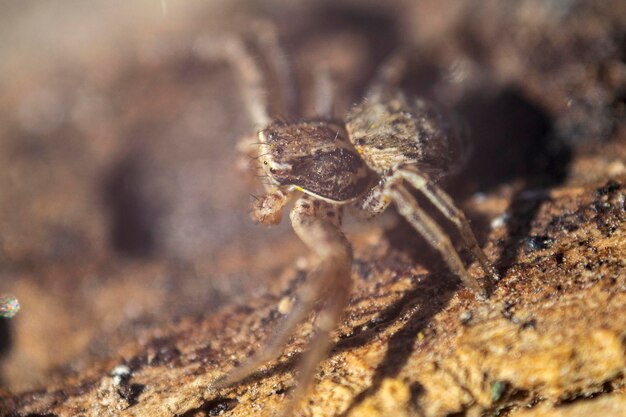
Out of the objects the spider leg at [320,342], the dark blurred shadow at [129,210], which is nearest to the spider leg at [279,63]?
the dark blurred shadow at [129,210]

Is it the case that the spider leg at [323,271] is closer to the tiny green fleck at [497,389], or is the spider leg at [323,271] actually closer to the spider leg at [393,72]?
the tiny green fleck at [497,389]

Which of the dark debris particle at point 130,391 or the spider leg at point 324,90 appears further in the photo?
the spider leg at point 324,90

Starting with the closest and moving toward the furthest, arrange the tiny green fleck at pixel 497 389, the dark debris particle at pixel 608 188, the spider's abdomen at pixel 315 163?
1. the tiny green fleck at pixel 497 389
2. the dark debris particle at pixel 608 188
3. the spider's abdomen at pixel 315 163

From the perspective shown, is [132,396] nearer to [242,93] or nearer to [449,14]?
[242,93]

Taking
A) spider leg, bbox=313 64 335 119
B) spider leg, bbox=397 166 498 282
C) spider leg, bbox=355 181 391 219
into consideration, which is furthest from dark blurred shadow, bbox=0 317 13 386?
spider leg, bbox=397 166 498 282

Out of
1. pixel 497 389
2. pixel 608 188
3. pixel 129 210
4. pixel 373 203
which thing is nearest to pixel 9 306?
pixel 129 210

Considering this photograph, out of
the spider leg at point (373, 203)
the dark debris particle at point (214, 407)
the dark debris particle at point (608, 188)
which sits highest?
the spider leg at point (373, 203)

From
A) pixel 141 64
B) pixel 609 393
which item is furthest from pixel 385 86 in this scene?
pixel 609 393
